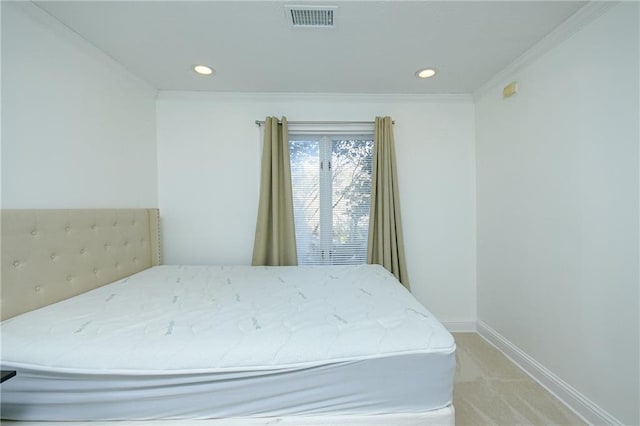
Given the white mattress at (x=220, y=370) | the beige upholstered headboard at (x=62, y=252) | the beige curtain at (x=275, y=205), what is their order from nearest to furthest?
the white mattress at (x=220, y=370)
the beige upholstered headboard at (x=62, y=252)
the beige curtain at (x=275, y=205)

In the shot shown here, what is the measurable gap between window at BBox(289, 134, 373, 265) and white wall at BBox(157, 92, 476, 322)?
0.30 meters

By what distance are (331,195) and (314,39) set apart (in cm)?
133

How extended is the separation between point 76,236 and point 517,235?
3138mm

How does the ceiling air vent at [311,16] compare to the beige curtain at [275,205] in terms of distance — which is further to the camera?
the beige curtain at [275,205]

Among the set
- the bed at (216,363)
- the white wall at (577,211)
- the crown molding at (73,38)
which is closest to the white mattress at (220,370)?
the bed at (216,363)

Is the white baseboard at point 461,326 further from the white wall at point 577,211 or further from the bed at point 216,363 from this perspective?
the bed at point 216,363

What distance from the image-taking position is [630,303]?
3.98 feet

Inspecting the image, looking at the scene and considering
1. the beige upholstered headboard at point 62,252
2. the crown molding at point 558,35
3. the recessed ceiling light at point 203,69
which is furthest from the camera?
the recessed ceiling light at point 203,69

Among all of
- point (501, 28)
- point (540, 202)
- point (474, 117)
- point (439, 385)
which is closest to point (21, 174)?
point (439, 385)

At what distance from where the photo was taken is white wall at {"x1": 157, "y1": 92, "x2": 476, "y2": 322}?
2395 mm

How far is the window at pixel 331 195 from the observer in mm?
2490

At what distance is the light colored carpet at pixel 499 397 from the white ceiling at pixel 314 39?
233cm

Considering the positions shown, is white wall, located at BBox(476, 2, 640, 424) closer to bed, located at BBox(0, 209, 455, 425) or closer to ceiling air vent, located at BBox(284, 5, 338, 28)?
bed, located at BBox(0, 209, 455, 425)

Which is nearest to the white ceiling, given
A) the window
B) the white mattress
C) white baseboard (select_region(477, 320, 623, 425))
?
the window
